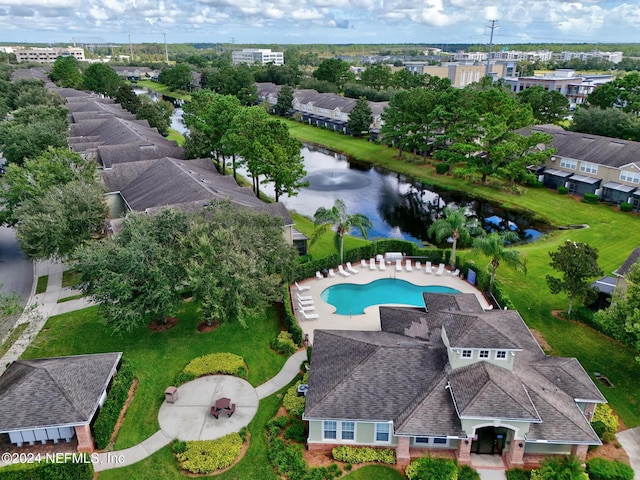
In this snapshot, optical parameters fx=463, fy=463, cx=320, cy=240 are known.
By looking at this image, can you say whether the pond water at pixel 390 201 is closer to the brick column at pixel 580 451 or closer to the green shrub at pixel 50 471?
the brick column at pixel 580 451

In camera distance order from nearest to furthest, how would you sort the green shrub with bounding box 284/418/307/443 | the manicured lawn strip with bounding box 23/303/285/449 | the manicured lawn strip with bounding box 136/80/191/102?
1. the green shrub with bounding box 284/418/307/443
2. the manicured lawn strip with bounding box 23/303/285/449
3. the manicured lawn strip with bounding box 136/80/191/102

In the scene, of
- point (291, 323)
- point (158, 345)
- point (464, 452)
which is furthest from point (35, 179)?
point (464, 452)

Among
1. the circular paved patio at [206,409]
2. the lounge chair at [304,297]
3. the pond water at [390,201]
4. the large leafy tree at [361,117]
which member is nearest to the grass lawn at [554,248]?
the pond water at [390,201]

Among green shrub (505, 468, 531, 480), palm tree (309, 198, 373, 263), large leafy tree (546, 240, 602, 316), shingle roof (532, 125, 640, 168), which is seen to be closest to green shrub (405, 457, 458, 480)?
green shrub (505, 468, 531, 480)

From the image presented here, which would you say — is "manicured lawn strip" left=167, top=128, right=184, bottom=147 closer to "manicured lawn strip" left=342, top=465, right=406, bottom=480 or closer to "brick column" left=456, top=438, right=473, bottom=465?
"manicured lawn strip" left=342, top=465, right=406, bottom=480

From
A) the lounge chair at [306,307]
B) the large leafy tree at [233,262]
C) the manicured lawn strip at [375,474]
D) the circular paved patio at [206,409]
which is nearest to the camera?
the manicured lawn strip at [375,474]

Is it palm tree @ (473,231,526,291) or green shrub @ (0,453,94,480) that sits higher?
palm tree @ (473,231,526,291)

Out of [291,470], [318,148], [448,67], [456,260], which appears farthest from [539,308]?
[448,67]
